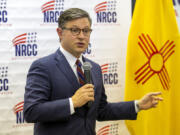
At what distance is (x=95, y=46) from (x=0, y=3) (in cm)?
116

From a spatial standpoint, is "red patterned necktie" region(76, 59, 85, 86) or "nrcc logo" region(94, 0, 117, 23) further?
"nrcc logo" region(94, 0, 117, 23)

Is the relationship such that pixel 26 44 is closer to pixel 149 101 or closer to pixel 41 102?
pixel 41 102

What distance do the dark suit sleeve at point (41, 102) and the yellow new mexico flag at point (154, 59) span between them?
4.36 feet

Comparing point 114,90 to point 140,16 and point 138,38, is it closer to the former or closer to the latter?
point 138,38

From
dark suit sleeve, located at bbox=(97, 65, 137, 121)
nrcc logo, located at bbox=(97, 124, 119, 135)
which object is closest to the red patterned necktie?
dark suit sleeve, located at bbox=(97, 65, 137, 121)

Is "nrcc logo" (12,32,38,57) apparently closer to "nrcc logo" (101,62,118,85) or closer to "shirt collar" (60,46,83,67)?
"nrcc logo" (101,62,118,85)

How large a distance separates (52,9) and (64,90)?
1.54 metres

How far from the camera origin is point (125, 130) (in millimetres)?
3148

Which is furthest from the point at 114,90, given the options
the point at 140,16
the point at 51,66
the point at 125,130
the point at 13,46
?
the point at 51,66

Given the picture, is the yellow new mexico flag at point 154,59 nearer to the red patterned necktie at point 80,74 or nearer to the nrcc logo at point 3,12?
the red patterned necktie at point 80,74

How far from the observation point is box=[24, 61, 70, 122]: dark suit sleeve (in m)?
1.47

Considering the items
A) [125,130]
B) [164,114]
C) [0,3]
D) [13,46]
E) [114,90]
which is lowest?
[125,130]

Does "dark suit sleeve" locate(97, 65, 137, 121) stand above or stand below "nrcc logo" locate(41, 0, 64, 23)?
below

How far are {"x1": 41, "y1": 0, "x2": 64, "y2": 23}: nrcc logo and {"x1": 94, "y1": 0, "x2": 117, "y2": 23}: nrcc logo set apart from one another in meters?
0.44
